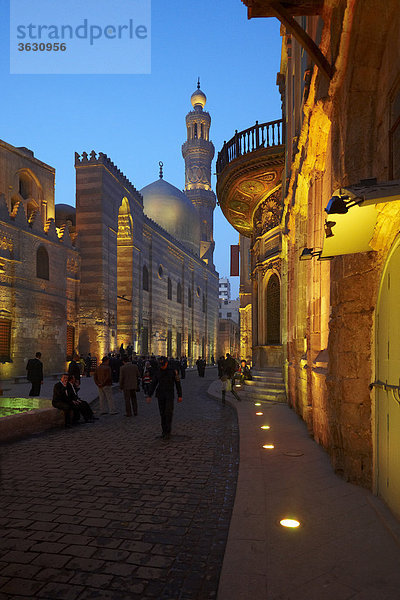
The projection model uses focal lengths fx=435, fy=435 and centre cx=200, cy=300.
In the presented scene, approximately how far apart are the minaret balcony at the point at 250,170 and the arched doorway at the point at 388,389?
9.70m

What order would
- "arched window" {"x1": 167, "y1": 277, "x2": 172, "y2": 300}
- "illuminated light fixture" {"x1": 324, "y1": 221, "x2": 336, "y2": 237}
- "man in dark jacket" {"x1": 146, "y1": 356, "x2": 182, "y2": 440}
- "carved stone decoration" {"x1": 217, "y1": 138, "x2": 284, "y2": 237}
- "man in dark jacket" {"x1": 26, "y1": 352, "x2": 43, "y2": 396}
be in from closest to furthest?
"illuminated light fixture" {"x1": 324, "y1": 221, "x2": 336, "y2": 237}
"man in dark jacket" {"x1": 146, "y1": 356, "x2": 182, "y2": 440}
"man in dark jacket" {"x1": 26, "y1": 352, "x2": 43, "y2": 396}
"carved stone decoration" {"x1": 217, "y1": 138, "x2": 284, "y2": 237}
"arched window" {"x1": 167, "y1": 277, "x2": 172, "y2": 300}

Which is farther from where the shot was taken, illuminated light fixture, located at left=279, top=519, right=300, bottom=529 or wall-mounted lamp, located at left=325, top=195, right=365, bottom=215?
illuminated light fixture, located at left=279, top=519, right=300, bottom=529

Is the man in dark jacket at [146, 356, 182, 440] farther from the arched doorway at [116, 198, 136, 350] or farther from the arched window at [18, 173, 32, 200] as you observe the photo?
the arched doorway at [116, 198, 136, 350]

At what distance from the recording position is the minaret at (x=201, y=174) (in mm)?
53969

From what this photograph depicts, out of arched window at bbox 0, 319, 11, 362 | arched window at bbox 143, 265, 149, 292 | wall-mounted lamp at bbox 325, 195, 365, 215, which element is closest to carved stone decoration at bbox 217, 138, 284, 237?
wall-mounted lamp at bbox 325, 195, 365, 215

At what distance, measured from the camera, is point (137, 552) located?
3.29 meters

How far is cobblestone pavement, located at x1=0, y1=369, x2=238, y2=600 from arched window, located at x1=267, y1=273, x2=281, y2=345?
8057 mm

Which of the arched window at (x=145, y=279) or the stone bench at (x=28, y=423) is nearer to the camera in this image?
the stone bench at (x=28, y=423)

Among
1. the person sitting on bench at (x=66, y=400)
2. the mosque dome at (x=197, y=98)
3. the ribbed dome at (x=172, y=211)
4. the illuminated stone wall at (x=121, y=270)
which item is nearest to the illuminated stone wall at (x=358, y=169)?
the person sitting on bench at (x=66, y=400)

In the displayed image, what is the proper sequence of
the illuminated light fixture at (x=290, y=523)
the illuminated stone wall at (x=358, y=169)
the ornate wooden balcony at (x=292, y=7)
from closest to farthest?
the illuminated light fixture at (x=290, y=523) < the illuminated stone wall at (x=358, y=169) < the ornate wooden balcony at (x=292, y=7)

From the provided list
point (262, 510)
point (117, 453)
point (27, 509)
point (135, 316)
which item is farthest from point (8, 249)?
point (262, 510)

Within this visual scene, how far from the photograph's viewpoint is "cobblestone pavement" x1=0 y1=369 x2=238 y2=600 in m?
2.87

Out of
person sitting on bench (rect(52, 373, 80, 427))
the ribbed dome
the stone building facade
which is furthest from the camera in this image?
the ribbed dome

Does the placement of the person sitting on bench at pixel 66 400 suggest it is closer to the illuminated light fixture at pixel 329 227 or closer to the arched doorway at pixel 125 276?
the illuminated light fixture at pixel 329 227
